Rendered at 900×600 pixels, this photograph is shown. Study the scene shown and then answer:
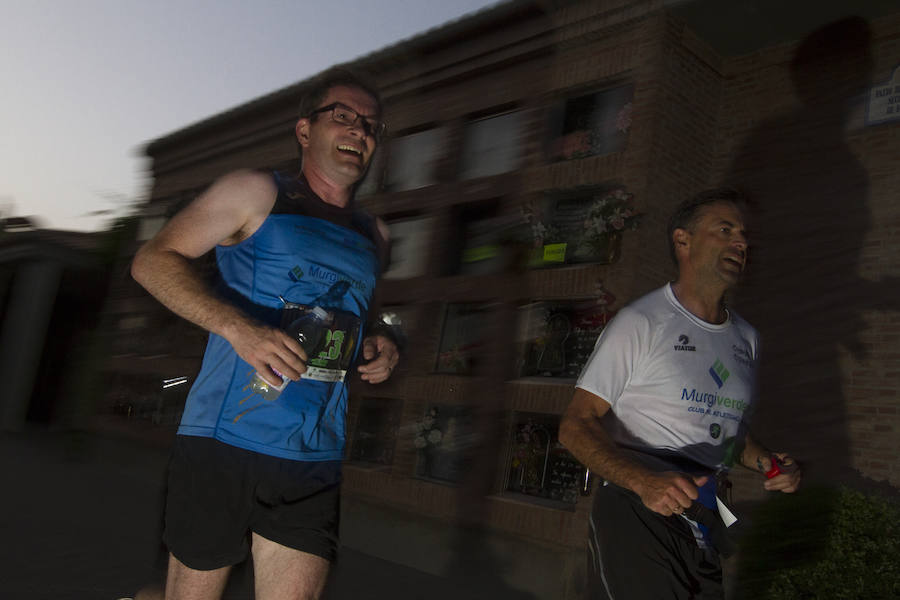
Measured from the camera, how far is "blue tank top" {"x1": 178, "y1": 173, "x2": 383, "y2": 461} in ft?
4.83

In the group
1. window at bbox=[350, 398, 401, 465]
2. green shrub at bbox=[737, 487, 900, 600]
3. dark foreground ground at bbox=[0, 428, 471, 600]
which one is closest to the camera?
green shrub at bbox=[737, 487, 900, 600]

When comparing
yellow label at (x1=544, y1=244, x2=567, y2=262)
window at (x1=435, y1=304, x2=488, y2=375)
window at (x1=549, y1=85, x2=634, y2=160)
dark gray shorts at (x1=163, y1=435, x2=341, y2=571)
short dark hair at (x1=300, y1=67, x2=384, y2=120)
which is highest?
window at (x1=549, y1=85, x2=634, y2=160)

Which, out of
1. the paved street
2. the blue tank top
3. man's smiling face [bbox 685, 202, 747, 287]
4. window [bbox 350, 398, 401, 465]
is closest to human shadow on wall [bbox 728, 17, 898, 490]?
man's smiling face [bbox 685, 202, 747, 287]

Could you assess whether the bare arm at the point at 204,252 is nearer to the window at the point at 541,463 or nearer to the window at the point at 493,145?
the window at the point at 493,145

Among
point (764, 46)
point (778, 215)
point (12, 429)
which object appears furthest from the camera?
point (12, 429)

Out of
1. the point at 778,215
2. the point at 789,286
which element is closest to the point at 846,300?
the point at 789,286

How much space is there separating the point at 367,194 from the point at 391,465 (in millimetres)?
3451

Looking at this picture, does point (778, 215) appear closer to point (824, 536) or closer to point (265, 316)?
point (824, 536)

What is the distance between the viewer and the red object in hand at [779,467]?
1.77 m

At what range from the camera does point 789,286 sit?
411 cm

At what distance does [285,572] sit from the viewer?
148 centimetres

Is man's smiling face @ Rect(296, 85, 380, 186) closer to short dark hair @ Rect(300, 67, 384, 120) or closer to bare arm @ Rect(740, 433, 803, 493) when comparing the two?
short dark hair @ Rect(300, 67, 384, 120)

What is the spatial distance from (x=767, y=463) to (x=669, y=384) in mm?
333

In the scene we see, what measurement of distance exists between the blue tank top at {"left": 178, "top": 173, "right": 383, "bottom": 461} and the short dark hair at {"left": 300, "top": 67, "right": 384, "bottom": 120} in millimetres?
187
